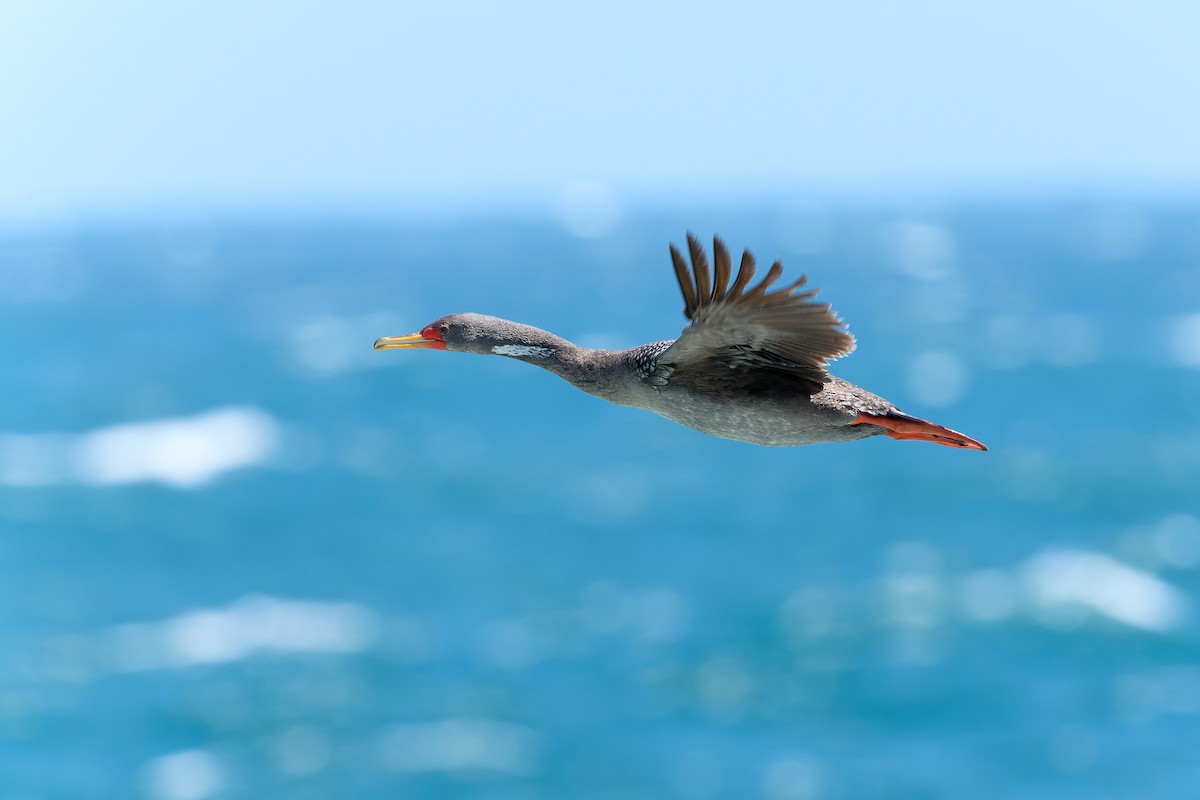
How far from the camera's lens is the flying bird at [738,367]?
9.38 metres

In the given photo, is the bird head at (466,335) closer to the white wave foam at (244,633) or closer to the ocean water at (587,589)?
the ocean water at (587,589)

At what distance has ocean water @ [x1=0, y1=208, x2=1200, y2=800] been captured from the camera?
63.5m

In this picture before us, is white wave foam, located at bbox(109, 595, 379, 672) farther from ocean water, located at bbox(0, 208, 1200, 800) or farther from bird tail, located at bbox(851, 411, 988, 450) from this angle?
bird tail, located at bbox(851, 411, 988, 450)

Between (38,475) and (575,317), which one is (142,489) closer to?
(38,475)

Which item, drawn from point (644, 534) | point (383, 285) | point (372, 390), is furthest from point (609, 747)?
point (383, 285)

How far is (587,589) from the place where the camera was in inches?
3157

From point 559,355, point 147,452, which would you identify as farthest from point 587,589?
point 559,355

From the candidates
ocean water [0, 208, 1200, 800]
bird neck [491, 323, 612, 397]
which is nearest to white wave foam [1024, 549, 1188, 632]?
ocean water [0, 208, 1200, 800]

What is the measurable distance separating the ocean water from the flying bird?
52379 millimetres

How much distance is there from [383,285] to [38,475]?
96570mm

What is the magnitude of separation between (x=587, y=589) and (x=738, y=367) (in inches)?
2794

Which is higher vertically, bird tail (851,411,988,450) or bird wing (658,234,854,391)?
bird wing (658,234,854,391)

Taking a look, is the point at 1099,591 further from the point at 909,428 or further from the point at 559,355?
the point at 559,355

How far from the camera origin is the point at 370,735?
215 ft
